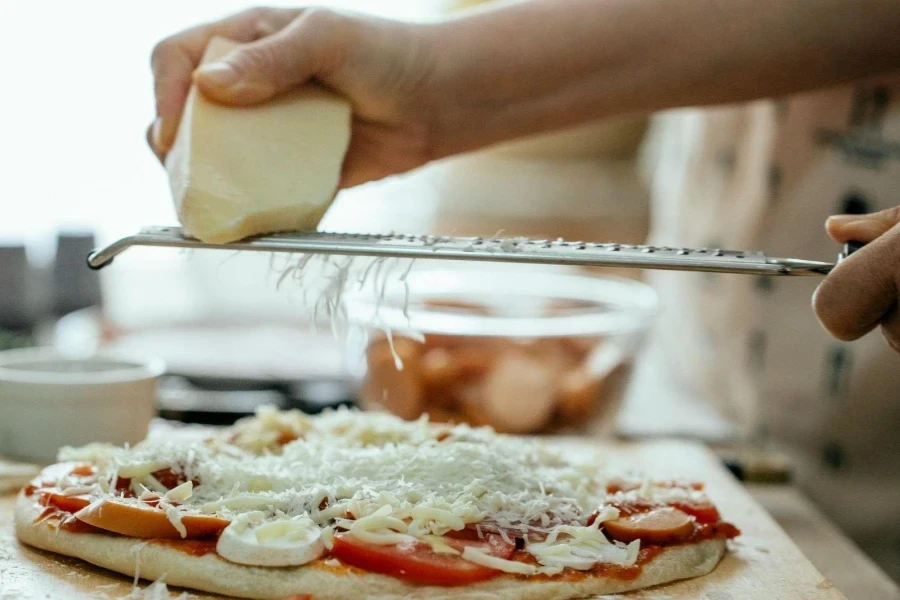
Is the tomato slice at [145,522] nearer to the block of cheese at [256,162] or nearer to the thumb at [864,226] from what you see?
the block of cheese at [256,162]

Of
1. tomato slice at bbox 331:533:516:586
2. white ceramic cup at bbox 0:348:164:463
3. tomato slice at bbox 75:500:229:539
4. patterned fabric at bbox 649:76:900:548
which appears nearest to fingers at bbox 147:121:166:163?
white ceramic cup at bbox 0:348:164:463

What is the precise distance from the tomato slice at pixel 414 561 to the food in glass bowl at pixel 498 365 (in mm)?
710

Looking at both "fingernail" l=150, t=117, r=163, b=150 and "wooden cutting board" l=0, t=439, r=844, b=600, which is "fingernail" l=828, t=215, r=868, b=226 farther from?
"fingernail" l=150, t=117, r=163, b=150

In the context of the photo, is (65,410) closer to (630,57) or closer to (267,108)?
(267,108)

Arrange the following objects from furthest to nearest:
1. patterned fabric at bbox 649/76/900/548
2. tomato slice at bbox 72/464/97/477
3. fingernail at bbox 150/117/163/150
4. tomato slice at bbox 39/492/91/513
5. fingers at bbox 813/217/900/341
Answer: patterned fabric at bbox 649/76/900/548 → fingernail at bbox 150/117/163/150 → tomato slice at bbox 72/464/97/477 → tomato slice at bbox 39/492/91/513 → fingers at bbox 813/217/900/341

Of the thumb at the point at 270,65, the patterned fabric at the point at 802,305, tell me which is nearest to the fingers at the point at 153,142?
the thumb at the point at 270,65

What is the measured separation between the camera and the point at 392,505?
102 centimetres

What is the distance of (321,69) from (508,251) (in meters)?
0.48

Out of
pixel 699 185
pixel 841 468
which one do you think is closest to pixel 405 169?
pixel 841 468

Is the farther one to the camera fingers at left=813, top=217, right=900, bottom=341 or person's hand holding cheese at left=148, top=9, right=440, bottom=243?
person's hand holding cheese at left=148, top=9, right=440, bottom=243

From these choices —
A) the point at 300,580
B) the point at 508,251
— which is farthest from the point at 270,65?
the point at 300,580

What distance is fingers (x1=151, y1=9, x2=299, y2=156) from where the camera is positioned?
54.2 inches

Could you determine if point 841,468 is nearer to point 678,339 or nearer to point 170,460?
point 678,339

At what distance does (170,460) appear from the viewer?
115 cm
